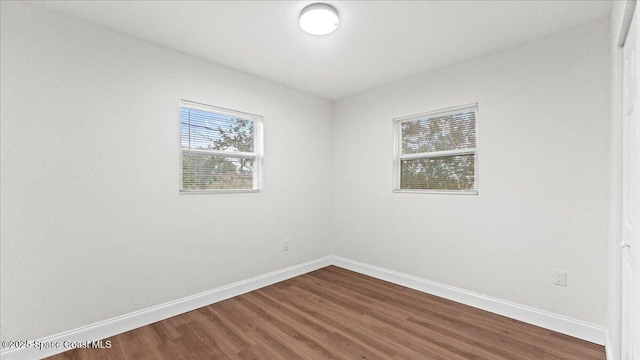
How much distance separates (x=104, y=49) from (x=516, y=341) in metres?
4.02

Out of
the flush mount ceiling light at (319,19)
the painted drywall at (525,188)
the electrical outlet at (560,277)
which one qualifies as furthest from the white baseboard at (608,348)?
the flush mount ceiling light at (319,19)

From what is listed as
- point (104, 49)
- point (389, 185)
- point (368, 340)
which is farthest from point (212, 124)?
point (368, 340)

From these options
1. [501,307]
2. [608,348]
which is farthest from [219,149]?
[608,348]

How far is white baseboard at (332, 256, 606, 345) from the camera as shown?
2.23 m

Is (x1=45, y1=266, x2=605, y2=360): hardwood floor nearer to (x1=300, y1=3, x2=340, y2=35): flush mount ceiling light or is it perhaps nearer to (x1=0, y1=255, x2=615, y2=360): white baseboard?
(x1=0, y1=255, x2=615, y2=360): white baseboard

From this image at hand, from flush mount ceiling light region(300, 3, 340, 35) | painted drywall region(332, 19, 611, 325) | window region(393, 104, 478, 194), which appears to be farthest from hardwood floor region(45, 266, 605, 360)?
flush mount ceiling light region(300, 3, 340, 35)

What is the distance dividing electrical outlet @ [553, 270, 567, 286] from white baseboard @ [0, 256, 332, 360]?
2712 millimetres

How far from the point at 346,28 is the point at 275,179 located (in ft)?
6.28

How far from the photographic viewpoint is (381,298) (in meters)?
3.03

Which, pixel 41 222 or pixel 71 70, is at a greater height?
pixel 71 70

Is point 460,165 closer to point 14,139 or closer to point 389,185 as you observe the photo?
point 389,185

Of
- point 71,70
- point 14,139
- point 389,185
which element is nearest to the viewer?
point 14,139

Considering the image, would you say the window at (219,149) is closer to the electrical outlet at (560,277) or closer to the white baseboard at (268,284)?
the white baseboard at (268,284)

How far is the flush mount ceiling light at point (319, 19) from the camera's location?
2055 mm
